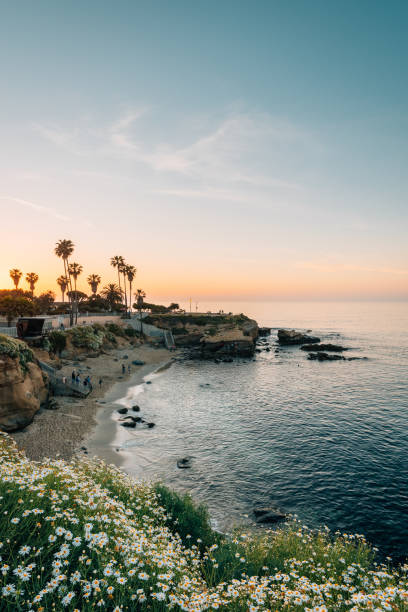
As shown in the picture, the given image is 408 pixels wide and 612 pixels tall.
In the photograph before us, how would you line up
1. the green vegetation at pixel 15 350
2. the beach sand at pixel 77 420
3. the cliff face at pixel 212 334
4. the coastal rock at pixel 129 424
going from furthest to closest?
1. the cliff face at pixel 212 334
2. the coastal rock at pixel 129 424
3. the green vegetation at pixel 15 350
4. the beach sand at pixel 77 420

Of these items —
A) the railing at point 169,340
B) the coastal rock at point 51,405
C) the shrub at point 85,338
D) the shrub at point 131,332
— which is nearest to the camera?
the coastal rock at point 51,405

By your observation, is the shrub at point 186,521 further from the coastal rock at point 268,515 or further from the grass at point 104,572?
the coastal rock at point 268,515

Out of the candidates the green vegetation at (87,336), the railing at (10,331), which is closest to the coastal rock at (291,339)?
the green vegetation at (87,336)

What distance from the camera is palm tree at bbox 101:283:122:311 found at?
125 m

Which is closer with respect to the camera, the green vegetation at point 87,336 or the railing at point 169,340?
the green vegetation at point 87,336

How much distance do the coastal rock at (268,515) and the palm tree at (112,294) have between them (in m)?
114

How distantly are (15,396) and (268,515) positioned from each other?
70.9 ft

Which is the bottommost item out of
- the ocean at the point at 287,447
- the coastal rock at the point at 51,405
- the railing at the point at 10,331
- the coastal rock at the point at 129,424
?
the ocean at the point at 287,447

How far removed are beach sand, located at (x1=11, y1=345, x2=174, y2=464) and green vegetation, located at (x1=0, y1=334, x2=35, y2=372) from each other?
5308mm

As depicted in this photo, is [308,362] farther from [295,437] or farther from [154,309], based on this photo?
[154,309]

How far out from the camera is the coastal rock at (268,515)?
688 inches

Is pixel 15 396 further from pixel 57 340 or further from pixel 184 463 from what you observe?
pixel 57 340

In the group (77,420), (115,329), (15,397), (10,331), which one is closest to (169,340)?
(115,329)

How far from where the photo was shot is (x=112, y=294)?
412 ft
